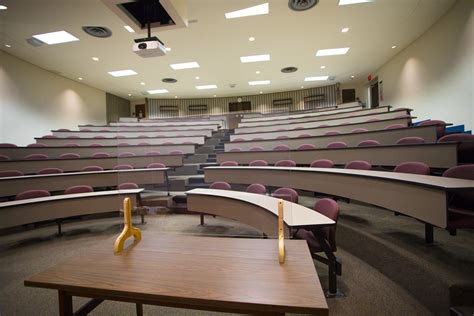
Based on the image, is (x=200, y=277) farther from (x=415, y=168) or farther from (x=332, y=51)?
(x=332, y=51)

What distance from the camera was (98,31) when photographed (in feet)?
19.1

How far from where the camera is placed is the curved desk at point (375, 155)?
9.68 ft

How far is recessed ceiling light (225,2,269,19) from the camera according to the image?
5143mm

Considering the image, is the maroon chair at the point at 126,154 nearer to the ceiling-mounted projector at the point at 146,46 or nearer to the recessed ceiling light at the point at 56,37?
the ceiling-mounted projector at the point at 146,46

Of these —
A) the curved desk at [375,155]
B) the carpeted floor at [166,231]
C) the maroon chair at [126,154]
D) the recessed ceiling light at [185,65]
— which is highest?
the recessed ceiling light at [185,65]

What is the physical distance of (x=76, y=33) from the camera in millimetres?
5914

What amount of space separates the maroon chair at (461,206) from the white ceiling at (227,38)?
4513mm

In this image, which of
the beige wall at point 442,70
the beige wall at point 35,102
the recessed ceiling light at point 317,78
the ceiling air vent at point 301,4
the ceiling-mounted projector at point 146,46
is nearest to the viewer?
the ceiling-mounted projector at point 146,46

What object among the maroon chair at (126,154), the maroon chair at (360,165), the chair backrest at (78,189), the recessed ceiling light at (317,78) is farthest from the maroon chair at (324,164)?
the recessed ceiling light at (317,78)

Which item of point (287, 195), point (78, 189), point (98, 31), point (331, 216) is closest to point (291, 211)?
point (331, 216)

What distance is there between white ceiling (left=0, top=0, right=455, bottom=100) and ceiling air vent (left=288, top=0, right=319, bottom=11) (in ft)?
0.48

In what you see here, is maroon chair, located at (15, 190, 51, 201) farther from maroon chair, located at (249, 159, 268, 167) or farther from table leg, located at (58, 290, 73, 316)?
maroon chair, located at (249, 159, 268, 167)

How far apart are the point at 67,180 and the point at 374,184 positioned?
526 cm

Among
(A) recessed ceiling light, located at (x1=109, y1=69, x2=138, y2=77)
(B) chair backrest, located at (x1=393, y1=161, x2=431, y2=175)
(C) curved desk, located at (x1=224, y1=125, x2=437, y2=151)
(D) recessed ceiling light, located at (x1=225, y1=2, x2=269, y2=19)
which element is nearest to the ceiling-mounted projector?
(D) recessed ceiling light, located at (x1=225, y1=2, x2=269, y2=19)
